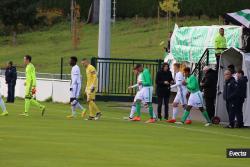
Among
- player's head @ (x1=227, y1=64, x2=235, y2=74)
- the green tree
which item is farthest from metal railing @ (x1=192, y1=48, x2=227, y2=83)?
the green tree

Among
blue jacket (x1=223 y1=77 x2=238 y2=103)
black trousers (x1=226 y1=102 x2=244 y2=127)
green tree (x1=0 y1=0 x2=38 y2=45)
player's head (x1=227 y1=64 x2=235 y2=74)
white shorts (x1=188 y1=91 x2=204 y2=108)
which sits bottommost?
black trousers (x1=226 y1=102 x2=244 y2=127)

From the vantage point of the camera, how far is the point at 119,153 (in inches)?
741

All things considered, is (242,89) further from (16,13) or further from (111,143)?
(16,13)

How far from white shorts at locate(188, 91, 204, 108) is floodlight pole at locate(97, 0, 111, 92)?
13.9m

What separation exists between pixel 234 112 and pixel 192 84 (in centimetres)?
154

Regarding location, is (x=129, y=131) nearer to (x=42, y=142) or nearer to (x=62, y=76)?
(x=42, y=142)

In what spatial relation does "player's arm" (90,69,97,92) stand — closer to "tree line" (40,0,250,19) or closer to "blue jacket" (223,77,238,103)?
"blue jacket" (223,77,238,103)

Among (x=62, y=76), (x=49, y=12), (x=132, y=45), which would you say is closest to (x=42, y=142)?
(x=62, y=76)

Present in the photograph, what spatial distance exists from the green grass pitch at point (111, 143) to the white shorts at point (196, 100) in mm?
661

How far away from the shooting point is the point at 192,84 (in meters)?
28.8

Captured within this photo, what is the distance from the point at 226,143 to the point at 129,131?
335cm

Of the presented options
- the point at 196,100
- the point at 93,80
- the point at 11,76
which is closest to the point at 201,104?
the point at 196,100

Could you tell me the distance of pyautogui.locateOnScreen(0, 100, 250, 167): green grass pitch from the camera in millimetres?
17438

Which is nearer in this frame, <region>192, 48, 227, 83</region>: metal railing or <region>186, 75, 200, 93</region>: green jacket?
<region>186, 75, 200, 93</region>: green jacket
